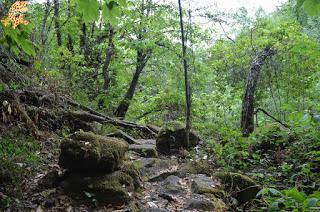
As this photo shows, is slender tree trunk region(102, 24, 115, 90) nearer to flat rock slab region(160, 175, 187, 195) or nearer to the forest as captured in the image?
the forest

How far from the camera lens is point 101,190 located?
13.3ft

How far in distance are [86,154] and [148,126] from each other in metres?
5.91

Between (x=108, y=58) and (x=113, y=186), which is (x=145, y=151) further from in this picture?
(x=108, y=58)

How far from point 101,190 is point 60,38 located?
32.7 ft

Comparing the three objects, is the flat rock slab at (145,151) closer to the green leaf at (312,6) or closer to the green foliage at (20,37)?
the green foliage at (20,37)

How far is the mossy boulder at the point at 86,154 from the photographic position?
418 cm

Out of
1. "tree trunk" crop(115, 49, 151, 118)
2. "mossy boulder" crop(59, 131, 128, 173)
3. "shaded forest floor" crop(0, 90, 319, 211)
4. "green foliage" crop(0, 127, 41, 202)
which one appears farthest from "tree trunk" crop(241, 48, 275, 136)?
"green foliage" crop(0, 127, 41, 202)

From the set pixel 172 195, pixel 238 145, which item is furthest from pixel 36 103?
pixel 238 145

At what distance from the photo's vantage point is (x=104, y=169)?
4.41 meters

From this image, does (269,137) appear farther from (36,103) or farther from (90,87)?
(90,87)

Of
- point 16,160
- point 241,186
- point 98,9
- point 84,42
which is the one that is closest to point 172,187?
point 241,186

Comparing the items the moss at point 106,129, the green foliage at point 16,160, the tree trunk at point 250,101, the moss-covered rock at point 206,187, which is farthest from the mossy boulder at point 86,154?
the tree trunk at point 250,101

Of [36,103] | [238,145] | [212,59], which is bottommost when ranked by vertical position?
[238,145]

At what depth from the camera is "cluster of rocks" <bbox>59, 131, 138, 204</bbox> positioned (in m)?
4.02
